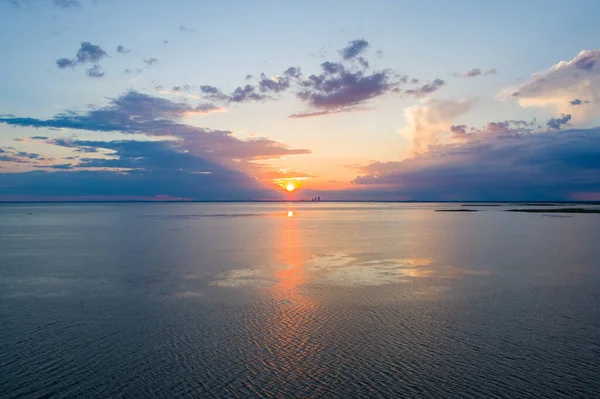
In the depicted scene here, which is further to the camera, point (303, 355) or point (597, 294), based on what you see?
point (597, 294)

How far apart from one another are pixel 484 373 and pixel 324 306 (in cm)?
716

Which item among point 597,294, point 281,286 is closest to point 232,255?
point 281,286

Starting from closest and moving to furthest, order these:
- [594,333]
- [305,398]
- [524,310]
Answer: [305,398] → [594,333] → [524,310]

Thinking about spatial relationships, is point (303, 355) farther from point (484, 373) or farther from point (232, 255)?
point (232, 255)

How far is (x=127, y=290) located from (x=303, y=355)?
11290 millimetres

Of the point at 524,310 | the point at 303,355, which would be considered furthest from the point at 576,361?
the point at 303,355

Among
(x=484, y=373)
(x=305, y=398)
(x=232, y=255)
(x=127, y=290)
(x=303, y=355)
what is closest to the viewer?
(x=305, y=398)

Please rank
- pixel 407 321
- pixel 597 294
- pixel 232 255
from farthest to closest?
pixel 232 255, pixel 597 294, pixel 407 321

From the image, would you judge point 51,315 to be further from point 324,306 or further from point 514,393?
point 514,393

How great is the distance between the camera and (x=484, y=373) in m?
10.3

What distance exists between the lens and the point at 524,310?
51.5ft

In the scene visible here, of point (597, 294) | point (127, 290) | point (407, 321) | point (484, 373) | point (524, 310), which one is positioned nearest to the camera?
point (484, 373)

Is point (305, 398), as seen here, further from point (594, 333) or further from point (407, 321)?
point (594, 333)

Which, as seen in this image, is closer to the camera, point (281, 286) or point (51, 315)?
point (51, 315)
